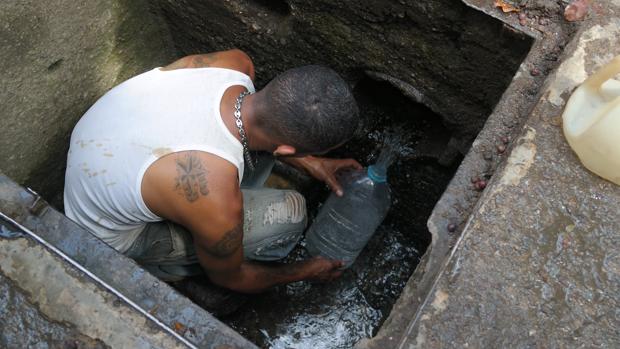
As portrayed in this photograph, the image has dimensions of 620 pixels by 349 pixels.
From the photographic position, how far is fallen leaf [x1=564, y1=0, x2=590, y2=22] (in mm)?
2352

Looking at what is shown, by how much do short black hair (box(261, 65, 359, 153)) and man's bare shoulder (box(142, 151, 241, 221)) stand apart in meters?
0.27

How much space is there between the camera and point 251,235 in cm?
292

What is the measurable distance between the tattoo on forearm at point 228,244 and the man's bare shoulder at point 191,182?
0.14 metres

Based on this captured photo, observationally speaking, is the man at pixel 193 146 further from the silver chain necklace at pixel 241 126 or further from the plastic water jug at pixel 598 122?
the plastic water jug at pixel 598 122

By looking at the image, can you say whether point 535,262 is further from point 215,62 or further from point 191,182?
point 215,62

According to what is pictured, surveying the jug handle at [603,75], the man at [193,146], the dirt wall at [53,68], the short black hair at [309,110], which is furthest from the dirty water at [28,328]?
the jug handle at [603,75]

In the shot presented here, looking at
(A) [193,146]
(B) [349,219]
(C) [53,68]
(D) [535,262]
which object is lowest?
(B) [349,219]

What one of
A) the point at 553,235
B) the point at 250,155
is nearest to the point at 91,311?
the point at 250,155

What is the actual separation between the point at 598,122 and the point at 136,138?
1.68 meters

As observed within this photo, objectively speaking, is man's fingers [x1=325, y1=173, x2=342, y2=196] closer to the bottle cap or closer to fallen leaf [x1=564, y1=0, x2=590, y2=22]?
the bottle cap

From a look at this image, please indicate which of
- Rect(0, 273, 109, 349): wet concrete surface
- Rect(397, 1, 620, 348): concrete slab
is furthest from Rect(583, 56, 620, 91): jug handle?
Rect(0, 273, 109, 349): wet concrete surface

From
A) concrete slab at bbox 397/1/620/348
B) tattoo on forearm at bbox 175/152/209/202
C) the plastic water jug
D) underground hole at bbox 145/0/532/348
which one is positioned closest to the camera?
concrete slab at bbox 397/1/620/348

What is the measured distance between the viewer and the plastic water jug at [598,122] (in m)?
1.84

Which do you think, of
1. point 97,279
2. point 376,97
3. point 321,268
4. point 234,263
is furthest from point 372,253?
point 97,279
